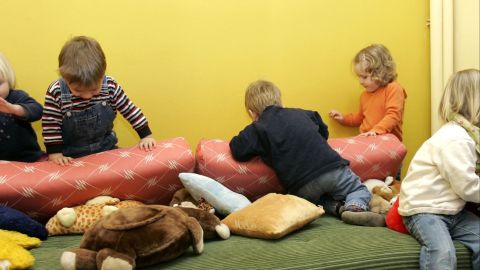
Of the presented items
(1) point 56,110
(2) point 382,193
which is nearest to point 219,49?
(1) point 56,110

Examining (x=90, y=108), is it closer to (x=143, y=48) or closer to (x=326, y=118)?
(x=143, y=48)

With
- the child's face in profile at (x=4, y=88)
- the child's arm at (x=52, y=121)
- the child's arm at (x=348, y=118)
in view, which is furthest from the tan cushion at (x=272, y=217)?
the child's face in profile at (x=4, y=88)

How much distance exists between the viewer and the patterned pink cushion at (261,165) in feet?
7.23

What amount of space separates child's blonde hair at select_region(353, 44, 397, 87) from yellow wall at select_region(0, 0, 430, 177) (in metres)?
0.12

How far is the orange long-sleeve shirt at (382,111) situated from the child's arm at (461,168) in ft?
3.04

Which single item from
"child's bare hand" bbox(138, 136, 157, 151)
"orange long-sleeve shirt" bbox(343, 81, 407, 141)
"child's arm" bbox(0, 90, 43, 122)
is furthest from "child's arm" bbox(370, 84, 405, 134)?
"child's arm" bbox(0, 90, 43, 122)

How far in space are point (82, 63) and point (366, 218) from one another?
49.6 inches

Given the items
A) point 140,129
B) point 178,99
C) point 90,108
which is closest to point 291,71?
point 178,99

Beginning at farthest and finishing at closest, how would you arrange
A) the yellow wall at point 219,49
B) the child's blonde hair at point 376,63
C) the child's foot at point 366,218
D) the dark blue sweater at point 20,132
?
the child's blonde hair at point 376,63 → the yellow wall at point 219,49 → the dark blue sweater at point 20,132 → the child's foot at point 366,218

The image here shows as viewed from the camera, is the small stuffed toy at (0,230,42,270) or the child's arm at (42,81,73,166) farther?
the child's arm at (42,81,73,166)

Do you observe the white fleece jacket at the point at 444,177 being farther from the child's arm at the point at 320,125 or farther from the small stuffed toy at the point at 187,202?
the small stuffed toy at the point at 187,202

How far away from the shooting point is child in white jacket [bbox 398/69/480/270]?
165 cm

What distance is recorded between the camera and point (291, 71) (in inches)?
108

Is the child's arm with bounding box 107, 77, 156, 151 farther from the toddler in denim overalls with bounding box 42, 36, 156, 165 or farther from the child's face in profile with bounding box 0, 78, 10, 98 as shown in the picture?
the child's face in profile with bounding box 0, 78, 10, 98
